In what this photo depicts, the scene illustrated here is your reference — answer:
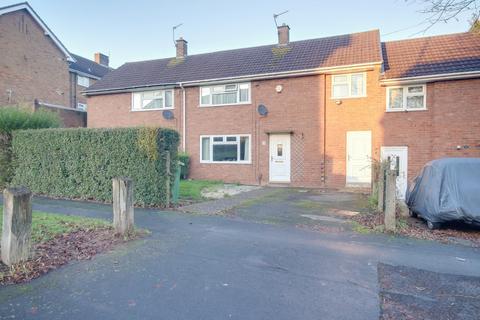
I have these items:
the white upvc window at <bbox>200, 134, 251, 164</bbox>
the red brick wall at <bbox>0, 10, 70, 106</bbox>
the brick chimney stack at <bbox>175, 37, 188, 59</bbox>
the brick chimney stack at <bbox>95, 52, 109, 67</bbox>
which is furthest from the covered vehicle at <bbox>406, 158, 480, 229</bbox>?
the brick chimney stack at <bbox>95, 52, 109, 67</bbox>

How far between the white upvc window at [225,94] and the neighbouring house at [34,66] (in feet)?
31.7

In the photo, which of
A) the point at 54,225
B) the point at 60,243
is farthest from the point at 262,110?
the point at 60,243

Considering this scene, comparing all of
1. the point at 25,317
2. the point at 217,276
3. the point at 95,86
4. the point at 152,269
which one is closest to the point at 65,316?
the point at 25,317

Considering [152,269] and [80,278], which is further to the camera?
[152,269]

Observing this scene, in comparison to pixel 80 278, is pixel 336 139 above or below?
above

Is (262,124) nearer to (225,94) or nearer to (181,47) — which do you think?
(225,94)

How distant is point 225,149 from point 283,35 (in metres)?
7.34

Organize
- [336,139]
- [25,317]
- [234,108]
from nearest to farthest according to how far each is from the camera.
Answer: [25,317] → [336,139] → [234,108]

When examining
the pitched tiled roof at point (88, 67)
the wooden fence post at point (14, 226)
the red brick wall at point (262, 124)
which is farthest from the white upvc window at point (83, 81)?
the wooden fence post at point (14, 226)

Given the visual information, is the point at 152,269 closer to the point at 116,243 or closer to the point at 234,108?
the point at 116,243

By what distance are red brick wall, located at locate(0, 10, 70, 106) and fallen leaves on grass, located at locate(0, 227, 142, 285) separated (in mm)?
17493

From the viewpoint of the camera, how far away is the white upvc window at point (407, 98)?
44.0ft

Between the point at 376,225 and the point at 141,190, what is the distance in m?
6.11

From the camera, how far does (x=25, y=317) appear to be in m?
3.04
